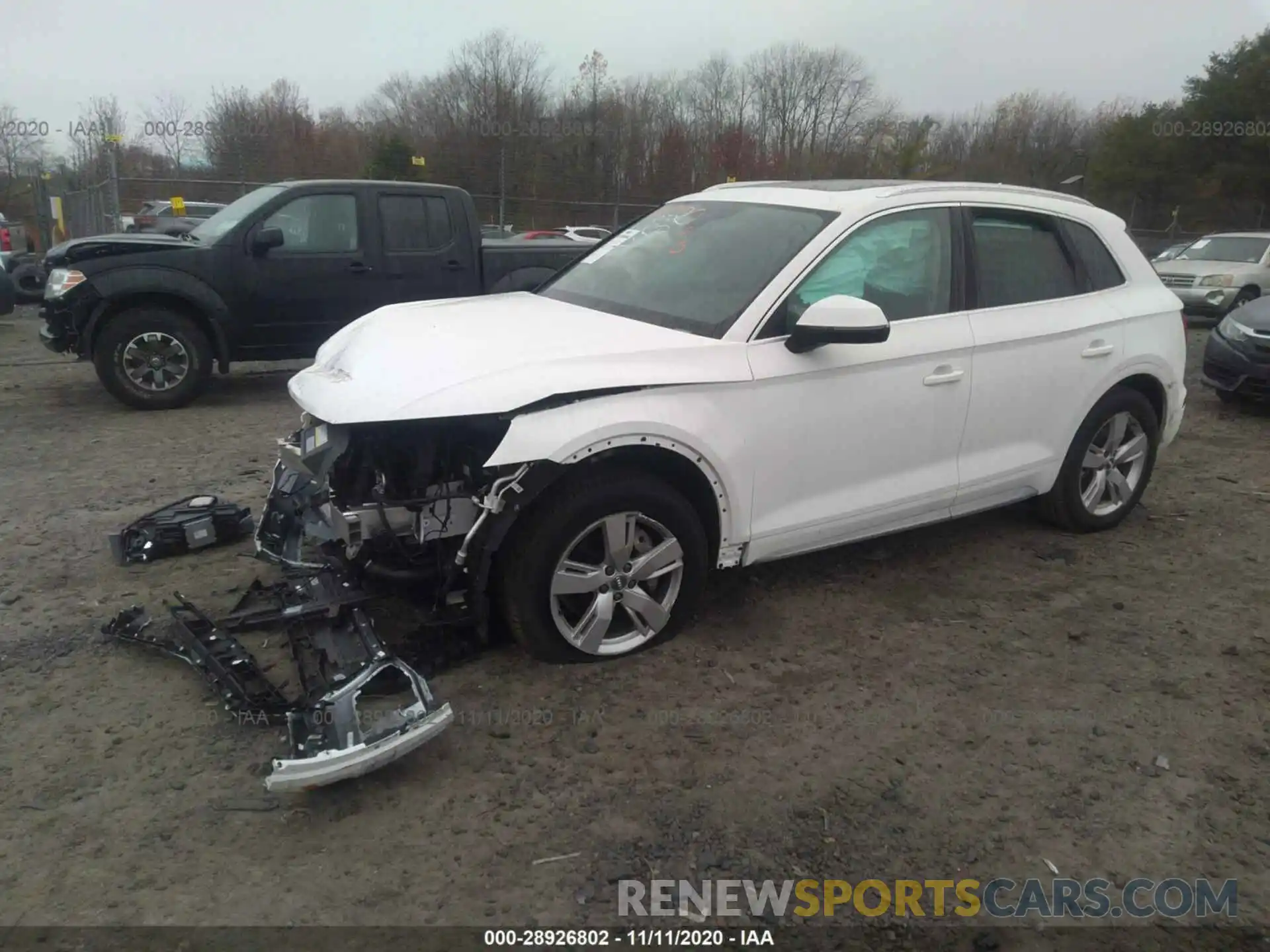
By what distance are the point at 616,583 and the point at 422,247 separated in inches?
221

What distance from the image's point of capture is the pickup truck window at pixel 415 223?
8.10 meters

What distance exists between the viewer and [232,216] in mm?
7895

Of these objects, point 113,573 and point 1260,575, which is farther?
point 1260,575

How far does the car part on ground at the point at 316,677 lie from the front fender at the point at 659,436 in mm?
815

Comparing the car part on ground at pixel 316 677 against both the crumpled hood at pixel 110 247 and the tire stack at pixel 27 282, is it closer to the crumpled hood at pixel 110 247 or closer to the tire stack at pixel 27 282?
the crumpled hood at pixel 110 247

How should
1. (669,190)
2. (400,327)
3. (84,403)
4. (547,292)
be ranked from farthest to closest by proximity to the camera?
(669,190) < (84,403) < (547,292) < (400,327)

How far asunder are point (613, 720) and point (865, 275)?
208 centimetres

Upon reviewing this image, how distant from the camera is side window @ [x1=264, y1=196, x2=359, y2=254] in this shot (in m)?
7.84

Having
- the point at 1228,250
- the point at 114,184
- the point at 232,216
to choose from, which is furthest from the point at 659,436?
the point at 114,184

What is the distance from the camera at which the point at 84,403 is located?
24.8ft

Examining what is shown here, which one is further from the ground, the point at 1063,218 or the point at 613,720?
the point at 1063,218

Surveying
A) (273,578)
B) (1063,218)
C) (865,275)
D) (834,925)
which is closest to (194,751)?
(273,578)

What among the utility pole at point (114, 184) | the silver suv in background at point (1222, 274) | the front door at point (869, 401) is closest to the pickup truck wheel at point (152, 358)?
the front door at point (869, 401)

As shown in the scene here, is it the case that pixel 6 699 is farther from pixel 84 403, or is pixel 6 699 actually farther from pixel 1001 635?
pixel 84 403
